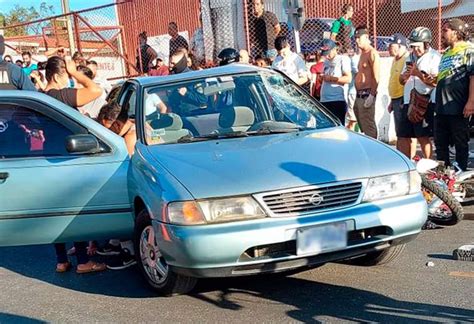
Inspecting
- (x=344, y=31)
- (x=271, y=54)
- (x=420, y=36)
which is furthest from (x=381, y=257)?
(x=344, y=31)

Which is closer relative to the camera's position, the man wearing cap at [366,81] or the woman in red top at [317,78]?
the man wearing cap at [366,81]

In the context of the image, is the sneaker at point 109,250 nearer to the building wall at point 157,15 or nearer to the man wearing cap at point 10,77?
the man wearing cap at point 10,77

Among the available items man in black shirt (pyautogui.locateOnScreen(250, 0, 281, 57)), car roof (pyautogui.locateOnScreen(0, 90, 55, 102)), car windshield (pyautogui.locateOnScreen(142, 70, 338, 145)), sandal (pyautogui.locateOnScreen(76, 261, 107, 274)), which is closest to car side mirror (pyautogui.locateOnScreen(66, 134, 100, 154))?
car windshield (pyautogui.locateOnScreen(142, 70, 338, 145))

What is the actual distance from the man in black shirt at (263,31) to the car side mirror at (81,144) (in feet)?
21.2

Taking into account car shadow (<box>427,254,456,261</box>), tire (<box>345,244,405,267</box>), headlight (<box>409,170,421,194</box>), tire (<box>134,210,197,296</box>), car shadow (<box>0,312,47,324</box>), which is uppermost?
headlight (<box>409,170,421,194</box>)

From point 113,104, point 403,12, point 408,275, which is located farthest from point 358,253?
point 403,12

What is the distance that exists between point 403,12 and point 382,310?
46.7 feet

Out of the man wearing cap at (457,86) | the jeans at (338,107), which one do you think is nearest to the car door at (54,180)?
the man wearing cap at (457,86)

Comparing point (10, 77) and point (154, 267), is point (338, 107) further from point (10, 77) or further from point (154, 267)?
point (154, 267)

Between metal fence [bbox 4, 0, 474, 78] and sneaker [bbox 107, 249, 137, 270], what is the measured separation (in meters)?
6.24

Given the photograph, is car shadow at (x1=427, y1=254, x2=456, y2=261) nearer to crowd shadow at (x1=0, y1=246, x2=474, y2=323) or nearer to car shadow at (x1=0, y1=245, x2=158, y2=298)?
crowd shadow at (x1=0, y1=246, x2=474, y2=323)

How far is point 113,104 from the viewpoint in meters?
5.62

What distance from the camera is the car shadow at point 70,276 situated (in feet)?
14.9

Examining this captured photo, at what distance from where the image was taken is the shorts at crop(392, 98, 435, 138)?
724 centimetres
